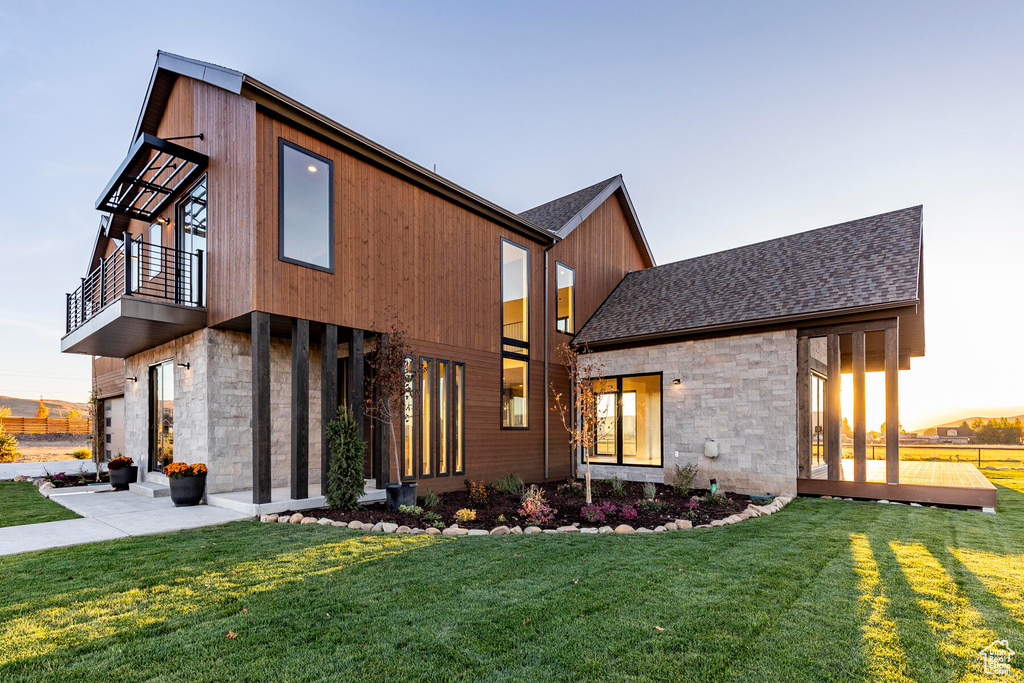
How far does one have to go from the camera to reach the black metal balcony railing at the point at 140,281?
9281 millimetres

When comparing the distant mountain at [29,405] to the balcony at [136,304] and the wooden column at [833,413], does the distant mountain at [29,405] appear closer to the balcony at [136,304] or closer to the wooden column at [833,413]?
the balcony at [136,304]

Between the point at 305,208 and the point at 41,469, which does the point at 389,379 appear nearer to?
the point at 305,208

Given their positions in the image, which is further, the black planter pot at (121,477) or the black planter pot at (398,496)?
the black planter pot at (121,477)

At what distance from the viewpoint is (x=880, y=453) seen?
19375 millimetres

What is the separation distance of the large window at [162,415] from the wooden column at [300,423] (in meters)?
3.99

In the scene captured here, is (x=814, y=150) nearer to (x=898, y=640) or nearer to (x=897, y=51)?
(x=897, y=51)

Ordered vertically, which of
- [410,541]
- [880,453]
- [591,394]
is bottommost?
[880,453]

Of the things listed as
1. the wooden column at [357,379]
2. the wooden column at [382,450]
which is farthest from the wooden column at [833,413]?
the wooden column at [357,379]

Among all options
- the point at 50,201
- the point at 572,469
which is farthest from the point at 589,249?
the point at 50,201

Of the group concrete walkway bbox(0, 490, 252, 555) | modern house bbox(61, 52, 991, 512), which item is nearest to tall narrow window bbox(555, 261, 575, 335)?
modern house bbox(61, 52, 991, 512)

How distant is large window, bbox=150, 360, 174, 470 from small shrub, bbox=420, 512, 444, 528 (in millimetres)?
6125

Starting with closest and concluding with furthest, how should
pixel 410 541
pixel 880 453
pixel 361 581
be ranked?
pixel 361 581
pixel 410 541
pixel 880 453

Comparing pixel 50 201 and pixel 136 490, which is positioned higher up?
pixel 50 201

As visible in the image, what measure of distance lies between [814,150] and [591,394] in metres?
11.0
